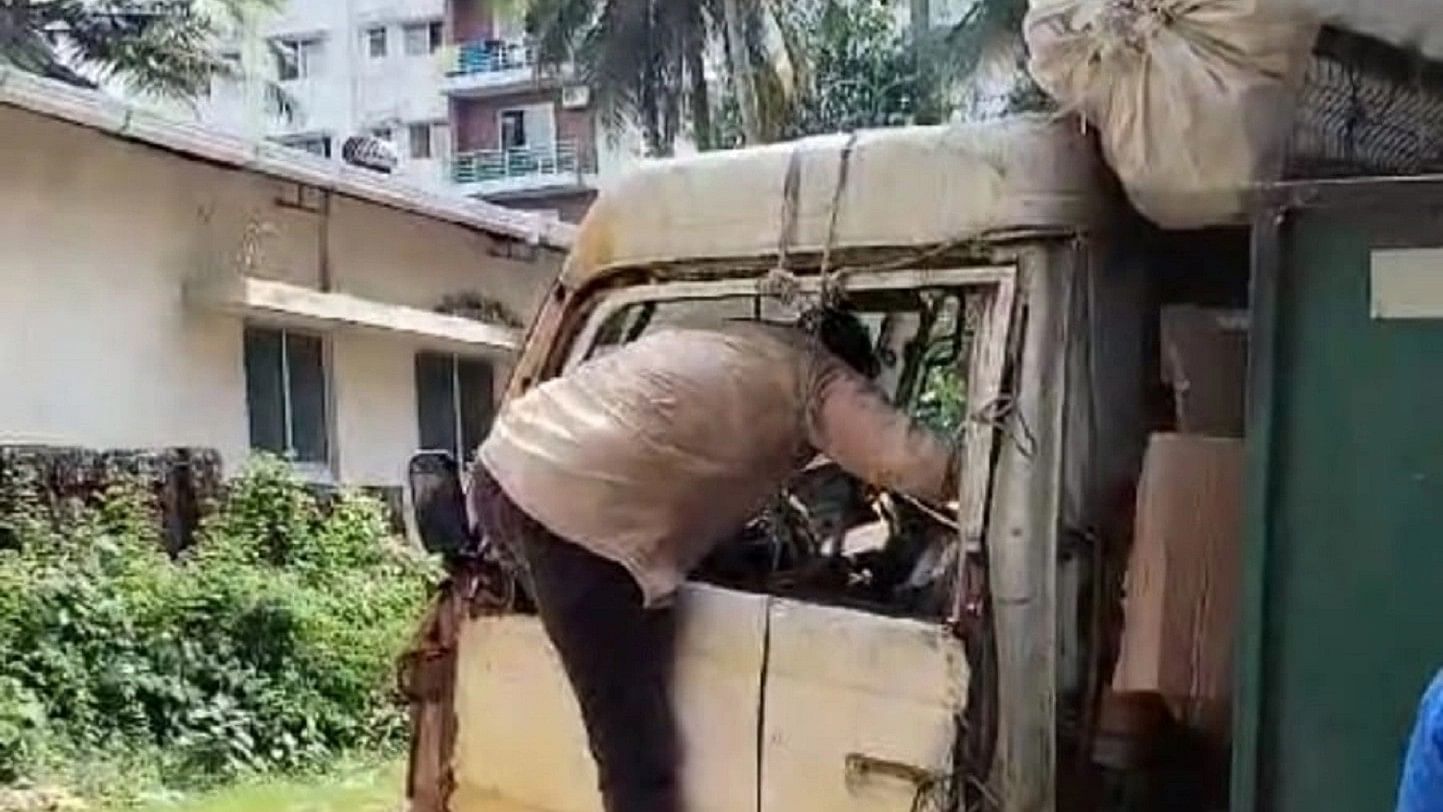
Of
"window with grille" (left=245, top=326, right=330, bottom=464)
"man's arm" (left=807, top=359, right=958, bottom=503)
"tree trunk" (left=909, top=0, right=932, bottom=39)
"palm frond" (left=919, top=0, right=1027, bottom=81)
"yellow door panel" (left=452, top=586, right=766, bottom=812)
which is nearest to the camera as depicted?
"man's arm" (left=807, top=359, right=958, bottom=503)

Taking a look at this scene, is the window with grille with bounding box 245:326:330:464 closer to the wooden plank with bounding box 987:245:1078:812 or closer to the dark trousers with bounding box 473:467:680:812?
the dark trousers with bounding box 473:467:680:812

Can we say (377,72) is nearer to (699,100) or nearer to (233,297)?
(699,100)

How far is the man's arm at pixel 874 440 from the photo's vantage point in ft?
12.4

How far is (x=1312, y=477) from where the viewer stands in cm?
292

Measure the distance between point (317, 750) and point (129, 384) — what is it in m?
3.86

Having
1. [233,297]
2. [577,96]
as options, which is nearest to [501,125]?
[577,96]

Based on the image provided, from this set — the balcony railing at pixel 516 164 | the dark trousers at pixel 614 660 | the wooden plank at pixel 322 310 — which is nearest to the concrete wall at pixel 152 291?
the wooden plank at pixel 322 310

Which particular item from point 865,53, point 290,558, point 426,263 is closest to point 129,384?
point 290,558

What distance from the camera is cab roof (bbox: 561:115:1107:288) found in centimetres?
361

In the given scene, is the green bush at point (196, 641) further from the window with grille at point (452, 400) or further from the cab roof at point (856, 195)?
the cab roof at point (856, 195)

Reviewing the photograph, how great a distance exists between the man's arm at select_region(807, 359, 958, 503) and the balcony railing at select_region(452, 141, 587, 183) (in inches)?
1588

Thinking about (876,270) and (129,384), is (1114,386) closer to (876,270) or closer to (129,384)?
(876,270)

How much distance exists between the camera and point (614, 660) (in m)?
4.06

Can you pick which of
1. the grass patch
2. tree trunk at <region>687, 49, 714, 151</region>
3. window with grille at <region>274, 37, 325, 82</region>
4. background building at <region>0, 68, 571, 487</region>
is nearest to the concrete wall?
background building at <region>0, 68, 571, 487</region>
